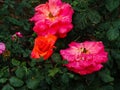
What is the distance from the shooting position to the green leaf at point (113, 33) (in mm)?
2023

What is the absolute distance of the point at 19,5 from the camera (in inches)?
98.4

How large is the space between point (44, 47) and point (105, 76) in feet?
1.02

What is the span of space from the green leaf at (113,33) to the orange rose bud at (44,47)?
27cm

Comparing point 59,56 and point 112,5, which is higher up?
point 112,5

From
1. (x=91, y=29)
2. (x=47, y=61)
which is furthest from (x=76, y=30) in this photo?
(x=47, y=61)

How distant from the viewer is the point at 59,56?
196 centimetres

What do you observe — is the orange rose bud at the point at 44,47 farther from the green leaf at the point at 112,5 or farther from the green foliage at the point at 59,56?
the green leaf at the point at 112,5

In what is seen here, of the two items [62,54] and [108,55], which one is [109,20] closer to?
[108,55]

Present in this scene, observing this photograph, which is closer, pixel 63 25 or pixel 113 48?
pixel 63 25

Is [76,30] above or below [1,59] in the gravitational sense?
above

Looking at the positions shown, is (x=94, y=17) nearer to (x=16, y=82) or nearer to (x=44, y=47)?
Answer: (x=44, y=47)

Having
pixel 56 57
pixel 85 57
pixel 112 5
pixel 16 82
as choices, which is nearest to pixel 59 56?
pixel 56 57

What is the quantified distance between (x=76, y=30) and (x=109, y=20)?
0.19 meters

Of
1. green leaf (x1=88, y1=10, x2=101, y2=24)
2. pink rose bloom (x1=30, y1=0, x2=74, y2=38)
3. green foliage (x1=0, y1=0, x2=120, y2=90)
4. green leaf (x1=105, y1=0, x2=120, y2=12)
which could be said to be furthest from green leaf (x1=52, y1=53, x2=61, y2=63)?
green leaf (x1=105, y1=0, x2=120, y2=12)
